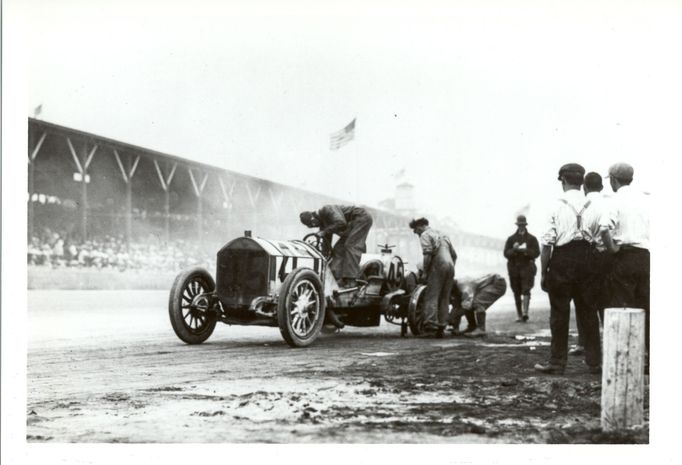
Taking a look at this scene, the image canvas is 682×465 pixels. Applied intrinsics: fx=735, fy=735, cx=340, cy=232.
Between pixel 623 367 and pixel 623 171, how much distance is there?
237cm

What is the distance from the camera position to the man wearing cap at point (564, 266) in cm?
620

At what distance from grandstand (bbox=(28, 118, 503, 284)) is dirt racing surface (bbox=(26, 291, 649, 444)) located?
143 inches

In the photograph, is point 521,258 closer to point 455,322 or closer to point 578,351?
point 455,322

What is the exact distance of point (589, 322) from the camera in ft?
20.9

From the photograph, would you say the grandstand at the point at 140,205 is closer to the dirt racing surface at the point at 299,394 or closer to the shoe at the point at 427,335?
the shoe at the point at 427,335

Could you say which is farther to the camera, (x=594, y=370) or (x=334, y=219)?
(x=334, y=219)

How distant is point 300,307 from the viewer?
7500 mm

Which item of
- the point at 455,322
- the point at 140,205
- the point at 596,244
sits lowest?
the point at 455,322

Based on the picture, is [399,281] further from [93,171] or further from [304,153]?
[93,171]

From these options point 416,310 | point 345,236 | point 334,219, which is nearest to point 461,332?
point 416,310

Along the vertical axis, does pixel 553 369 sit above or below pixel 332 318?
below

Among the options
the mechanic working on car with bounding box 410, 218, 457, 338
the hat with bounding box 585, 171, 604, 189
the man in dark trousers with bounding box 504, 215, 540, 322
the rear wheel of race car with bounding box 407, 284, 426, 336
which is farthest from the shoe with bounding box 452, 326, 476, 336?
the hat with bounding box 585, 171, 604, 189

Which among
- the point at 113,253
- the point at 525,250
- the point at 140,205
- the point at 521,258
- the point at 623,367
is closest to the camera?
the point at 623,367

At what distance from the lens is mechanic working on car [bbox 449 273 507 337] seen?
912 cm
